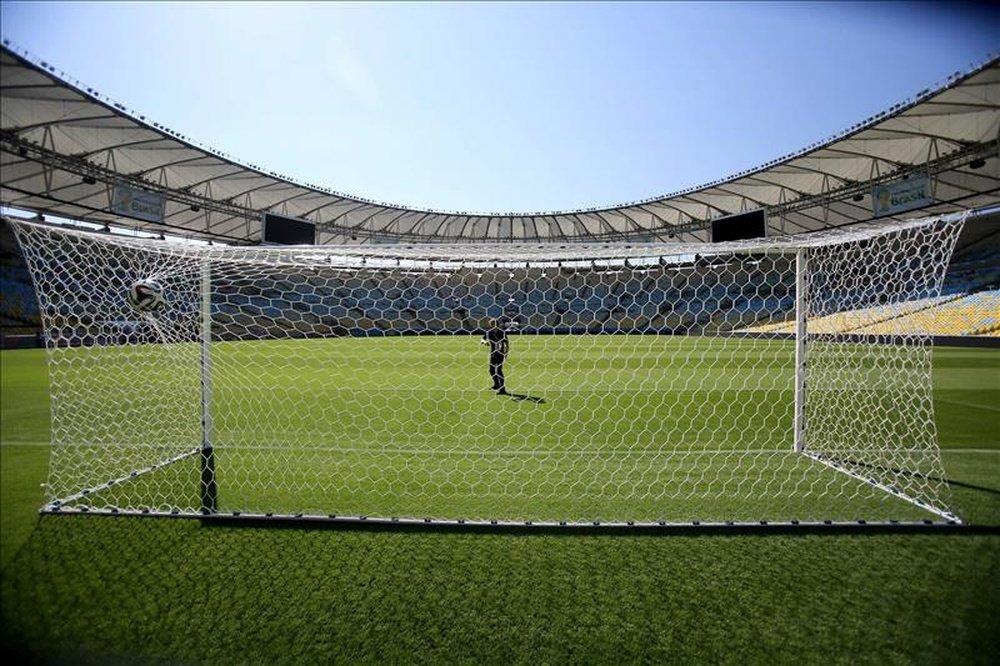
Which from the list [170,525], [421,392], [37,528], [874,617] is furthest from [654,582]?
[421,392]

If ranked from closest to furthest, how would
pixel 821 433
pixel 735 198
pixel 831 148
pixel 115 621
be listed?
pixel 115 621, pixel 821 433, pixel 831 148, pixel 735 198

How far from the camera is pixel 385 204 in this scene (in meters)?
23.7

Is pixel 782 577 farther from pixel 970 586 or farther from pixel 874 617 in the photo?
pixel 970 586

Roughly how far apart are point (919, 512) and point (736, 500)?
0.98 metres

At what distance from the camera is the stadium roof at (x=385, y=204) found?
447 inches

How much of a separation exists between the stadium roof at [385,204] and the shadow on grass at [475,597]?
7.27 metres

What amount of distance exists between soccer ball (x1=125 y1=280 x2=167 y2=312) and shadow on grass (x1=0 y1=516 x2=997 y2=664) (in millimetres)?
1397

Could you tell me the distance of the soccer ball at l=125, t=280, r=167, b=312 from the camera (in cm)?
318

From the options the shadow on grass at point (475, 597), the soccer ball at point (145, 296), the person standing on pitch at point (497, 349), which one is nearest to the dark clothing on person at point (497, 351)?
the person standing on pitch at point (497, 349)

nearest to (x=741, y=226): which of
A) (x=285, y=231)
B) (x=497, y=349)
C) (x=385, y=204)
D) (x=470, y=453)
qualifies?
(x=497, y=349)

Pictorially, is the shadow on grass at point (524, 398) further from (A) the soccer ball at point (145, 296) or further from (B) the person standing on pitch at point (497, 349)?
(A) the soccer ball at point (145, 296)

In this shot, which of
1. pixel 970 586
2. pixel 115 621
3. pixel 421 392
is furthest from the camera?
pixel 421 392

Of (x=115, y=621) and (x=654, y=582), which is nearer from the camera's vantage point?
(x=115, y=621)

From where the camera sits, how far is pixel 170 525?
8.55ft
